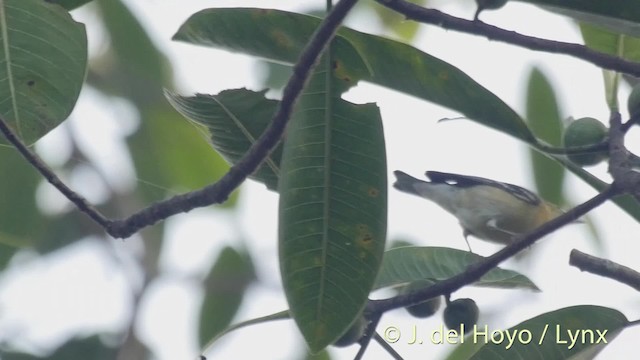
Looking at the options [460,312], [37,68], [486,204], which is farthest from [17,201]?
[486,204]

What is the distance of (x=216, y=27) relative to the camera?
146 cm

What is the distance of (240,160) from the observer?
4.58ft

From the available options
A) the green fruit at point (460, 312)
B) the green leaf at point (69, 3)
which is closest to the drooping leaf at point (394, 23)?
the green fruit at point (460, 312)

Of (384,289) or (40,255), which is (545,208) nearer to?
(384,289)

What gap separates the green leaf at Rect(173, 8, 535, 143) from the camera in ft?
4.76

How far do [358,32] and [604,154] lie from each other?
51 centimetres

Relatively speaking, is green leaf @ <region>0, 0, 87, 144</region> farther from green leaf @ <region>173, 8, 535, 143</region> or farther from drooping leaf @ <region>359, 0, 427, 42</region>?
drooping leaf @ <region>359, 0, 427, 42</region>

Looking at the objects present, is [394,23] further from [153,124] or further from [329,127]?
[329,127]

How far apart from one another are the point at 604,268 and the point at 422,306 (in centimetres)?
36

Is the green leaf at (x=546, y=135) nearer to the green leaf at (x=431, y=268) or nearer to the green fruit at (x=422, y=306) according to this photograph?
the green leaf at (x=431, y=268)

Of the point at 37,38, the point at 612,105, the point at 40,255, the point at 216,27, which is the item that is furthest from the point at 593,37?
the point at 40,255

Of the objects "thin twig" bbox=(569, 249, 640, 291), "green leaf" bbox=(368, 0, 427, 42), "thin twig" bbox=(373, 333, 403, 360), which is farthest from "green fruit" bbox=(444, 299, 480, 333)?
"green leaf" bbox=(368, 0, 427, 42)

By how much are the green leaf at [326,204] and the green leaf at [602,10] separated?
12.7 inches

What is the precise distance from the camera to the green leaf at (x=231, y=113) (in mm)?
1688
